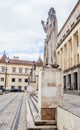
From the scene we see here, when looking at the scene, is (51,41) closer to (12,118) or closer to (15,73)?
(12,118)

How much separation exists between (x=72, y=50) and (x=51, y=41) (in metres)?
28.8

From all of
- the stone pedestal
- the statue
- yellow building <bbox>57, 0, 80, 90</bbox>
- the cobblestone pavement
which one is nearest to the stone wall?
the stone pedestal

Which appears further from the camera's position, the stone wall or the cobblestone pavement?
the cobblestone pavement

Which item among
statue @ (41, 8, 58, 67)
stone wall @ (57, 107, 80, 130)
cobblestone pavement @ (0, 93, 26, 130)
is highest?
statue @ (41, 8, 58, 67)

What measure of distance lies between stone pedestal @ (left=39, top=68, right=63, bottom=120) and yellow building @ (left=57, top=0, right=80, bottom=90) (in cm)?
2430

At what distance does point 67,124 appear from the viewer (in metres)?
5.04

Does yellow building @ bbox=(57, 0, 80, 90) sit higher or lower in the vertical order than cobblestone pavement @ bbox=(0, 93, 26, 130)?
higher

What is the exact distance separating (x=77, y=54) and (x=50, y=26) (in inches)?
1077

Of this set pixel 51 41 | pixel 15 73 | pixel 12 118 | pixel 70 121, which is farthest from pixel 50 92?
pixel 15 73

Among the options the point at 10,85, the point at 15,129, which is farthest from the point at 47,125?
the point at 10,85

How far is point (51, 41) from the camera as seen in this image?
7.93 m

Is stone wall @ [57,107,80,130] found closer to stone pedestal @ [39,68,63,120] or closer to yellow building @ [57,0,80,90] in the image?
stone pedestal @ [39,68,63,120]

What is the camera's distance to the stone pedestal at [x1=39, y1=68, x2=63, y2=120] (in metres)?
7.06

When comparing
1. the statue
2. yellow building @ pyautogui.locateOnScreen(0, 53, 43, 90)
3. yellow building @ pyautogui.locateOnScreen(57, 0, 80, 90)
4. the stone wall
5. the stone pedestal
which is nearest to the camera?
the stone wall
